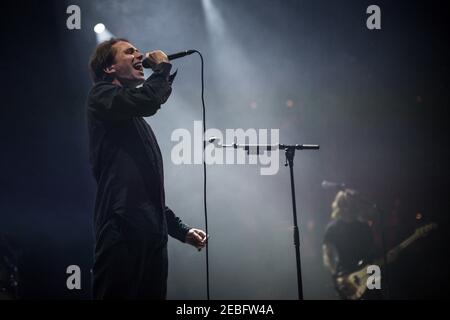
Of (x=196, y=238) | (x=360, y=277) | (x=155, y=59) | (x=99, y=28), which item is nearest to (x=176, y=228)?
(x=196, y=238)

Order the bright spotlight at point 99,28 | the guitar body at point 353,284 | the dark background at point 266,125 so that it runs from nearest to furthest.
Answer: the dark background at point 266,125, the bright spotlight at point 99,28, the guitar body at point 353,284

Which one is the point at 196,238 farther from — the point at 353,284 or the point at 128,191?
the point at 353,284

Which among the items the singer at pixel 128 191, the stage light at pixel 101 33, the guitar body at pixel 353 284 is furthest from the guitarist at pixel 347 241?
the singer at pixel 128 191

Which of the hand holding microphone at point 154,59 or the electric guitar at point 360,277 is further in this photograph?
the electric guitar at point 360,277

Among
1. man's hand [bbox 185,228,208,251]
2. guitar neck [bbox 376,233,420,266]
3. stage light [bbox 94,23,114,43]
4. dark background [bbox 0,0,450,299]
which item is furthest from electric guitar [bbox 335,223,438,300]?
stage light [bbox 94,23,114,43]

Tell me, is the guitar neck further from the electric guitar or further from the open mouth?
the open mouth

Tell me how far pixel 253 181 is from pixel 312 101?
52.7 inches

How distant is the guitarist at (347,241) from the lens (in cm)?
488

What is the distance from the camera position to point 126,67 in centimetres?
183

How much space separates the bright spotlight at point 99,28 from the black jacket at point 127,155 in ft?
9.96

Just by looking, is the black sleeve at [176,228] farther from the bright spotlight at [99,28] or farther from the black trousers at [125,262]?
the bright spotlight at [99,28]

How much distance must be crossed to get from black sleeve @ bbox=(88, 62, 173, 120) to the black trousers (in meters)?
0.41

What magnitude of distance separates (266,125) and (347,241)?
1.78 m
